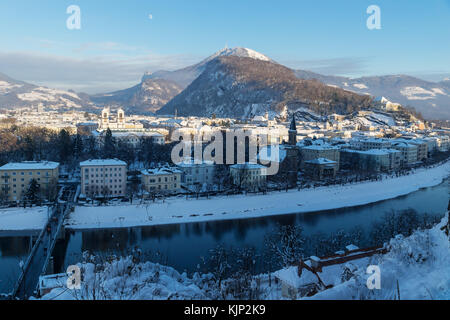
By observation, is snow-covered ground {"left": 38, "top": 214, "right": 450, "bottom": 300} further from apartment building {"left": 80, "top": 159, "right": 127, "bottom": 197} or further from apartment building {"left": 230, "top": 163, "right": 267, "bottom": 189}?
apartment building {"left": 230, "top": 163, "right": 267, "bottom": 189}

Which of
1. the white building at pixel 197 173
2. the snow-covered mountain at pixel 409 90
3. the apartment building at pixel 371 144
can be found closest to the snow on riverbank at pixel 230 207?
the white building at pixel 197 173

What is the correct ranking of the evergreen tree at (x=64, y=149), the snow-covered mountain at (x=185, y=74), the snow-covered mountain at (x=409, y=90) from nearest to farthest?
the evergreen tree at (x=64, y=149) → the snow-covered mountain at (x=409, y=90) → the snow-covered mountain at (x=185, y=74)

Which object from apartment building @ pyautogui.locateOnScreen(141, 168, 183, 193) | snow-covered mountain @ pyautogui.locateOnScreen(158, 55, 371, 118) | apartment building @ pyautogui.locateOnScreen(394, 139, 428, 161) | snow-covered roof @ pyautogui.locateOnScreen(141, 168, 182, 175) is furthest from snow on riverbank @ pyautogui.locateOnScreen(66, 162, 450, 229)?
snow-covered mountain @ pyautogui.locateOnScreen(158, 55, 371, 118)

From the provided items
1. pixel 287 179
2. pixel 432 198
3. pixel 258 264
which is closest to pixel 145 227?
pixel 258 264

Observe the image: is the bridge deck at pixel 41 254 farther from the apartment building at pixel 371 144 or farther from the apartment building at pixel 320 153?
the apartment building at pixel 371 144

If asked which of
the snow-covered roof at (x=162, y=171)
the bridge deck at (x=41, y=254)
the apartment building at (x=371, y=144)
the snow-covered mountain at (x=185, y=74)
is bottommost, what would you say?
the bridge deck at (x=41, y=254)

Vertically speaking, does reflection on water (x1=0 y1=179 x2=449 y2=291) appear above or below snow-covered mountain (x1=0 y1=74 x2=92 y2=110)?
below
